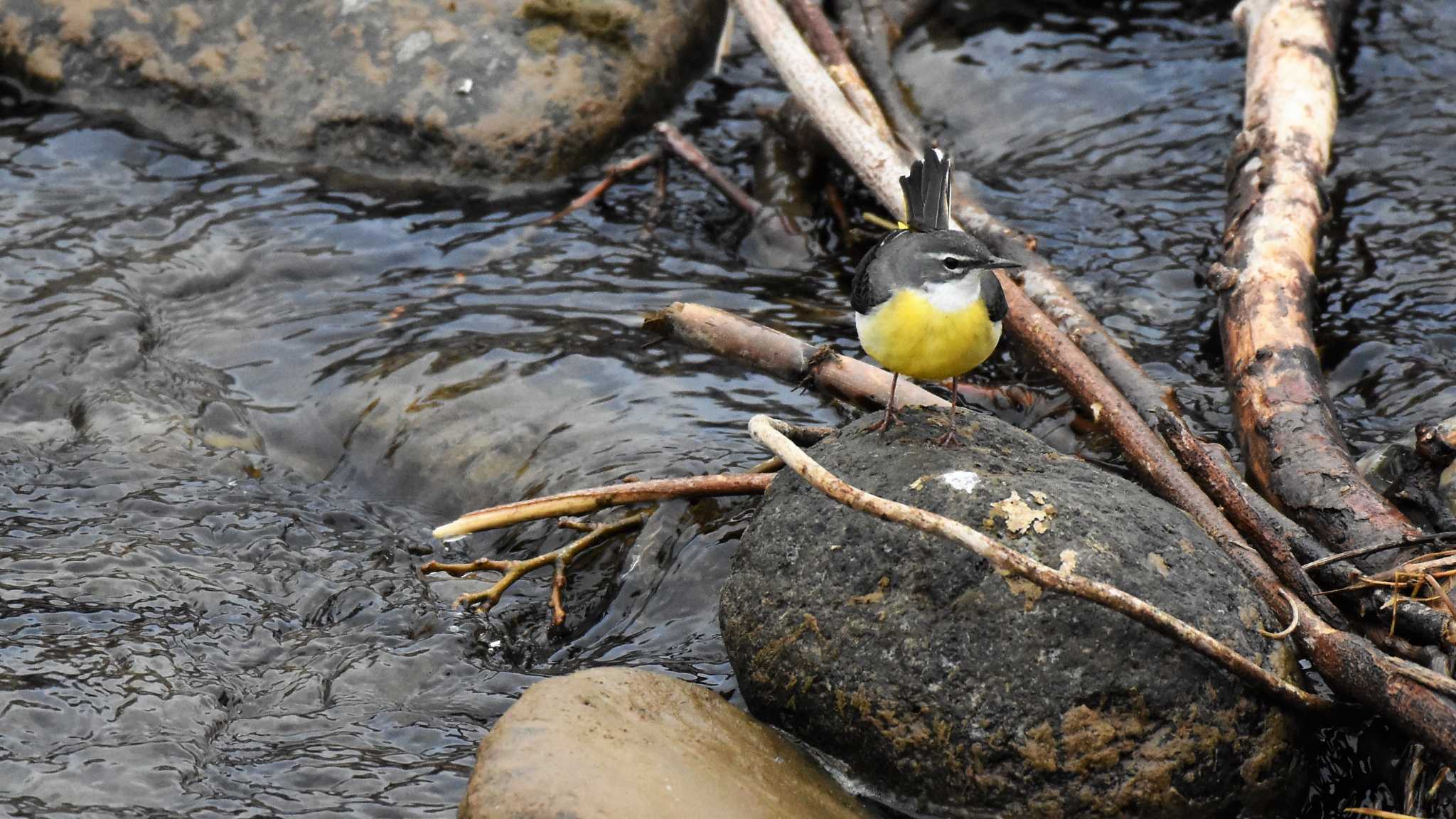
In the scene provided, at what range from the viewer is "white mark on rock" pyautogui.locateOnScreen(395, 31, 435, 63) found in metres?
8.85

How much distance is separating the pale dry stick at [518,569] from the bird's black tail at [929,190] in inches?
76.2

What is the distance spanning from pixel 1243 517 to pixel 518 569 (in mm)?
2784

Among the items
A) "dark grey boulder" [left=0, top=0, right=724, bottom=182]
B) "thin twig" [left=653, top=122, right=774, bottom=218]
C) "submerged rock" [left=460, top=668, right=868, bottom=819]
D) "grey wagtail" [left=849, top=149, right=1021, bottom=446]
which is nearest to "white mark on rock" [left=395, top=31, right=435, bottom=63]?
"dark grey boulder" [left=0, top=0, right=724, bottom=182]

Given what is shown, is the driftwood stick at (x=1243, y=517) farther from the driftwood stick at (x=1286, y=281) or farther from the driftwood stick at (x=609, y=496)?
the driftwood stick at (x=609, y=496)

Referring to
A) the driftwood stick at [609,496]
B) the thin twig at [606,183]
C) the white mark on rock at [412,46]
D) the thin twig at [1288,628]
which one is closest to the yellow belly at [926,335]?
the driftwood stick at [609,496]

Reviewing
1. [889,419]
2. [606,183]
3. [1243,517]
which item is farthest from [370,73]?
[1243,517]

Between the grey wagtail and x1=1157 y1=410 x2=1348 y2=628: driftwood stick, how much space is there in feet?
2.42

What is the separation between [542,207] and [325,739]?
454cm

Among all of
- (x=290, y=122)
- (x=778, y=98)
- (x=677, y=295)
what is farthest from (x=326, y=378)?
(x=778, y=98)

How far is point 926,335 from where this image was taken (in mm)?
4812

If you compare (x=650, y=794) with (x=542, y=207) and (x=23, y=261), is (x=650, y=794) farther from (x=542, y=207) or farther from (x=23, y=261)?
(x=23, y=261)

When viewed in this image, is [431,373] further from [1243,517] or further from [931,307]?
[1243,517]

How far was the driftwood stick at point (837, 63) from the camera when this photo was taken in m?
7.89

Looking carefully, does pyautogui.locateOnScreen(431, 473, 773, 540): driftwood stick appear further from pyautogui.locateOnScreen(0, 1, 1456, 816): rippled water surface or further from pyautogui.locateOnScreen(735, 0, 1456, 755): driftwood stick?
pyautogui.locateOnScreen(735, 0, 1456, 755): driftwood stick
